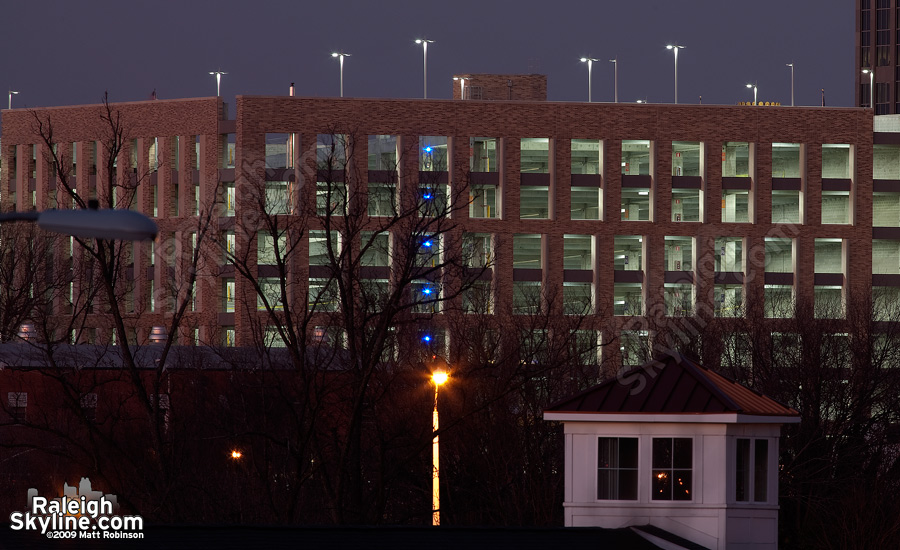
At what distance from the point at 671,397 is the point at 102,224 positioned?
17.3m

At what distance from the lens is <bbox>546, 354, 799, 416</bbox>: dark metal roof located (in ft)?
90.6

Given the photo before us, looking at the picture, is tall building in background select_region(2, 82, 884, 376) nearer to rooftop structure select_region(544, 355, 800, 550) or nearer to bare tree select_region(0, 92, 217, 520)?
bare tree select_region(0, 92, 217, 520)

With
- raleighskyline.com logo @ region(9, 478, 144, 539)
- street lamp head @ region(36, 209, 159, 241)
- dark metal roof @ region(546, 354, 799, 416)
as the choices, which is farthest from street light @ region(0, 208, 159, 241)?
dark metal roof @ region(546, 354, 799, 416)

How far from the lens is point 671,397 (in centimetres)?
2789

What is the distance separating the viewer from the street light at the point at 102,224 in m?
12.0

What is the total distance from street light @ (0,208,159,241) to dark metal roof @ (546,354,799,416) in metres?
16.7

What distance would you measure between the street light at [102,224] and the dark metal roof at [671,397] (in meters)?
16.7

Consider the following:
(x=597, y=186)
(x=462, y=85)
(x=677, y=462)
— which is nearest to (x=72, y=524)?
(x=677, y=462)

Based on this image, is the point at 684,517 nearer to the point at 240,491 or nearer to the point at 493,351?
the point at 240,491

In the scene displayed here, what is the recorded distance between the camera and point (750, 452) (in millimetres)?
27859

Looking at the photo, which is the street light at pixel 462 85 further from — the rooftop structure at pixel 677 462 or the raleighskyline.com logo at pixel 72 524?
the raleighskyline.com logo at pixel 72 524

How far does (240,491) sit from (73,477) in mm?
7934

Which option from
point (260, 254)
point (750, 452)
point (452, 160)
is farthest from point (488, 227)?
point (750, 452)

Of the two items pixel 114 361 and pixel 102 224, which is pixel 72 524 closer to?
pixel 102 224
